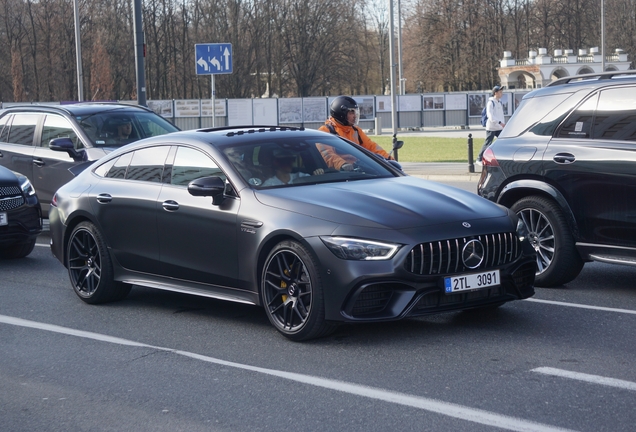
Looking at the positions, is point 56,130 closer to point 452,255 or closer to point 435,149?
point 452,255

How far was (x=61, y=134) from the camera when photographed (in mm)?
13234

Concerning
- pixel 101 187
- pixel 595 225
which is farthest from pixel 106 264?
pixel 595 225

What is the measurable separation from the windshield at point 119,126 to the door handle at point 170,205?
573 centimetres

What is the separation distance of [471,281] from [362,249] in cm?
77

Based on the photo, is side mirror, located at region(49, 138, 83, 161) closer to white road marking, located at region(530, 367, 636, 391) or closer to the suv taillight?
the suv taillight

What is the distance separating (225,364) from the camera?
605 centimetres

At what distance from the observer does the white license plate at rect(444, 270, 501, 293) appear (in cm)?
624

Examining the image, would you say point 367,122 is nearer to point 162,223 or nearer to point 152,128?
point 152,128

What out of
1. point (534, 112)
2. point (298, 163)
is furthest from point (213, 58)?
point (298, 163)

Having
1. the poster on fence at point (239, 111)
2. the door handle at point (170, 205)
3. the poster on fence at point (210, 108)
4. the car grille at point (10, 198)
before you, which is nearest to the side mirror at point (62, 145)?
the car grille at point (10, 198)

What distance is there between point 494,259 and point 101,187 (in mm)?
3624

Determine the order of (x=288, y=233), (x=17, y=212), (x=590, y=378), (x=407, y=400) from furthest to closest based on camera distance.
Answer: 1. (x=17, y=212)
2. (x=288, y=233)
3. (x=590, y=378)
4. (x=407, y=400)

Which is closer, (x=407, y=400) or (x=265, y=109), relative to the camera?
(x=407, y=400)

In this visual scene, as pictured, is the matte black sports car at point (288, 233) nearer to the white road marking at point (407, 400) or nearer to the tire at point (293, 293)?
the tire at point (293, 293)
